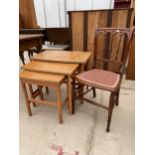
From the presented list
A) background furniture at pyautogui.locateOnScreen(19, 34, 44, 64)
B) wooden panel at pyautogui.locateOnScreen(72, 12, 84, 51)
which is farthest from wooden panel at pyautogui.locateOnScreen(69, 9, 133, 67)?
background furniture at pyautogui.locateOnScreen(19, 34, 44, 64)

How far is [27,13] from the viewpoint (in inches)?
135

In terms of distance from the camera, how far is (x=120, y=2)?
415 centimetres

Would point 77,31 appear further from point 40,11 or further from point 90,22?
point 40,11

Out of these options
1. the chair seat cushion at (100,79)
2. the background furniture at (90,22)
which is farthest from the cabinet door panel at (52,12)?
the chair seat cushion at (100,79)

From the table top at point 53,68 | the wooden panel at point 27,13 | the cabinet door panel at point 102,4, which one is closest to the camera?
the table top at point 53,68

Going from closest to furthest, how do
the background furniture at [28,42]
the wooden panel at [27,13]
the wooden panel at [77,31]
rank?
the background furniture at [28,42] → the wooden panel at [77,31] → the wooden panel at [27,13]

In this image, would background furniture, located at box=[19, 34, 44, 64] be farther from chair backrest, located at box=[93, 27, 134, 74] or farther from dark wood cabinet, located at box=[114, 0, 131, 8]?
dark wood cabinet, located at box=[114, 0, 131, 8]

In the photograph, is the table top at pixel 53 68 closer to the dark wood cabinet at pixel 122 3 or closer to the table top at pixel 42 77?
the table top at pixel 42 77

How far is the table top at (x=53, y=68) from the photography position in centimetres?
154
